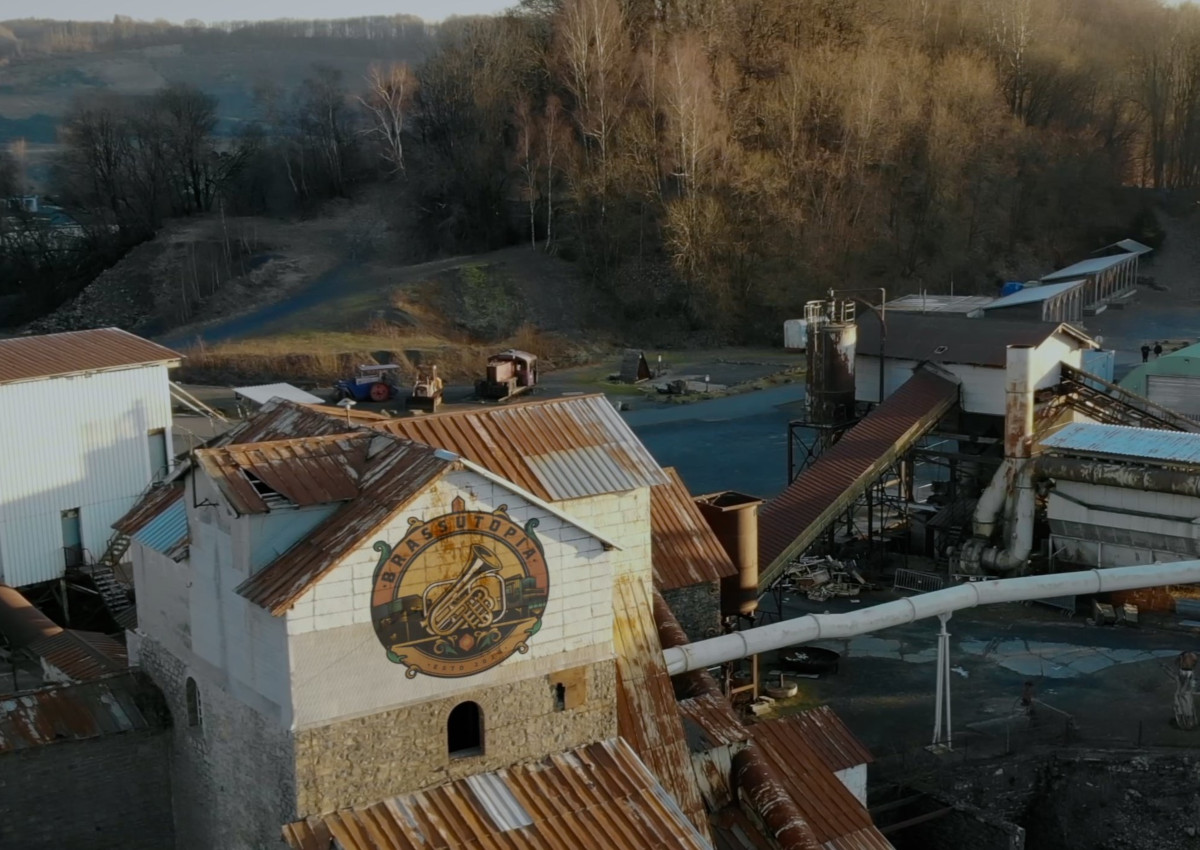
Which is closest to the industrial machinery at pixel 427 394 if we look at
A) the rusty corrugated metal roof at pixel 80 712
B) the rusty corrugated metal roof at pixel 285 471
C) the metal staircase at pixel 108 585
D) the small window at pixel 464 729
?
the metal staircase at pixel 108 585

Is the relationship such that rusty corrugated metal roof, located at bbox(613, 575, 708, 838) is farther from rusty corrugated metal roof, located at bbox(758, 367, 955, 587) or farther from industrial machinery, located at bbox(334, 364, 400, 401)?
industrial machinery, located at bbox(334, 364, 400, 401)

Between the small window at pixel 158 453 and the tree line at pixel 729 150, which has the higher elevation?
the tree line at pixel 729 150

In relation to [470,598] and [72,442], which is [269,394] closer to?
[72,442]

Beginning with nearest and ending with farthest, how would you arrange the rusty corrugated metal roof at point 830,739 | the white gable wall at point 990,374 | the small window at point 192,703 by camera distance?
the small window at point 192,703 → the rusty corrugated metal roof at point 830,739 → the white gable wall at point 990,374

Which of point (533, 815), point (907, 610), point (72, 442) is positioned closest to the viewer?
point (533, 815)

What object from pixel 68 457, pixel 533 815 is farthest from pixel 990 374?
pixel 68 457

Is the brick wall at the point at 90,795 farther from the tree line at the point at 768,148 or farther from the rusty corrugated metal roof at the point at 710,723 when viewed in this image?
the tree line at the point at 768,148
